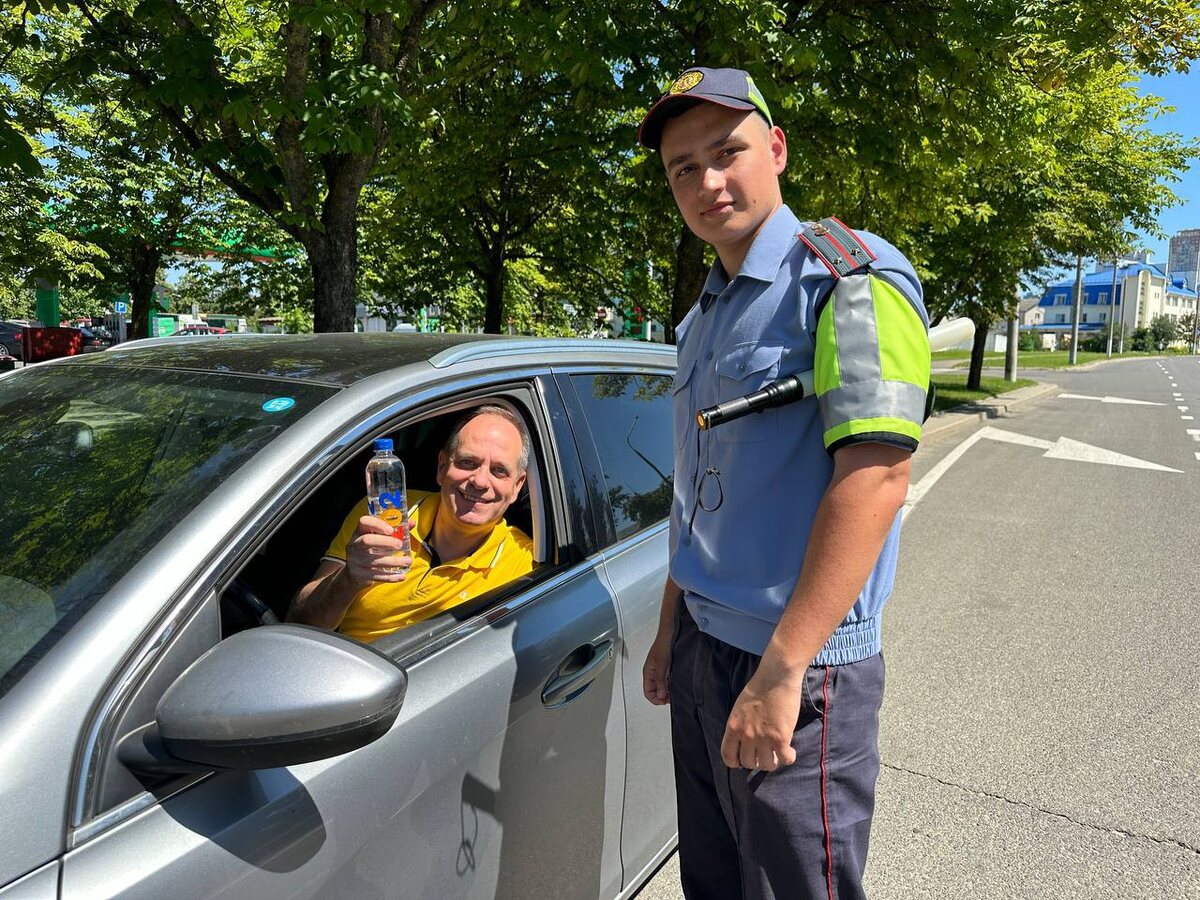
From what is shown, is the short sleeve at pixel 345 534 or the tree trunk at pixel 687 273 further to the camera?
the tree trunk at pixel 687 273

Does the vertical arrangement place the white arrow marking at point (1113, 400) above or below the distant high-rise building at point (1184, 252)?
below

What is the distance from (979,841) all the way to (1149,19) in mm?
6978

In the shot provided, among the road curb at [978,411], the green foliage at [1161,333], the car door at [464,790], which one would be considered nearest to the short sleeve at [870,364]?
the car door at [464,790]

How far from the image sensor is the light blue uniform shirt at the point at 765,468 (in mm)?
1463

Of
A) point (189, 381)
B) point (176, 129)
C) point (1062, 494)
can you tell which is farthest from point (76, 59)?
point (1062, 494)

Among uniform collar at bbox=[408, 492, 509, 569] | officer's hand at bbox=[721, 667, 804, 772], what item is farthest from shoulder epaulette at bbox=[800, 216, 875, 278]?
uniform collar at bbox=[408, 492, 509, 569]

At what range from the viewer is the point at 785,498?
1.48 m

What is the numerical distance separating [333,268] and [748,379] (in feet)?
21.1

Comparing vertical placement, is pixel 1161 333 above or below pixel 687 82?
below

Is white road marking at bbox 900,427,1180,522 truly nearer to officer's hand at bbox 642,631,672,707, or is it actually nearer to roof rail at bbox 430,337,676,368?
roof rail at bbox 430,337,676,368

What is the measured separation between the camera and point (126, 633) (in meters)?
1.20

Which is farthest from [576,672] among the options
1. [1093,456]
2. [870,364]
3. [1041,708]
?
[1093,456]

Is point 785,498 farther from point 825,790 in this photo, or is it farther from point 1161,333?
point 1161,333

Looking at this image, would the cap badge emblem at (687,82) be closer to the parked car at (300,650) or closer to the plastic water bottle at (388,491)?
the parked car at (300,650)
